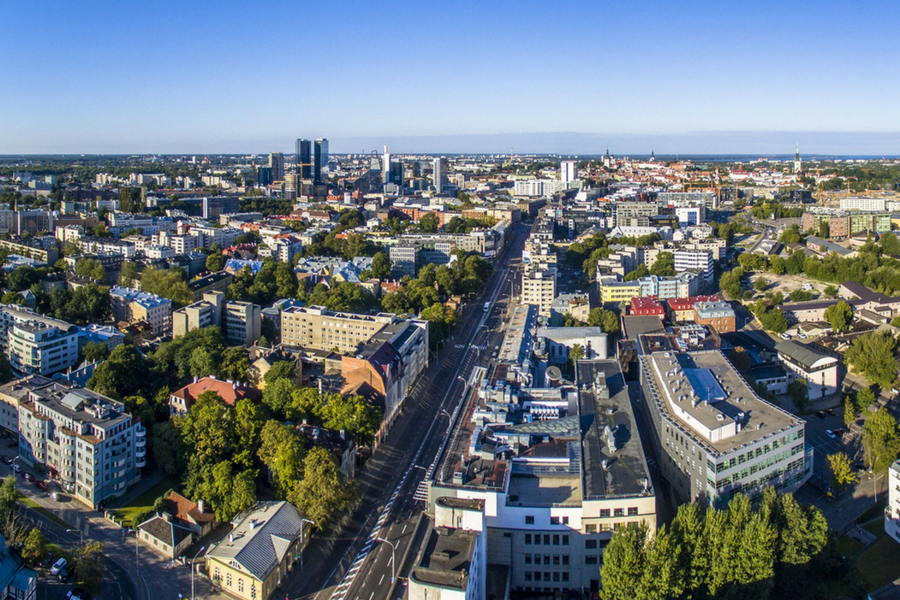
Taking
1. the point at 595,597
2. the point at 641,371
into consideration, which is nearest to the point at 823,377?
the point at 641,371

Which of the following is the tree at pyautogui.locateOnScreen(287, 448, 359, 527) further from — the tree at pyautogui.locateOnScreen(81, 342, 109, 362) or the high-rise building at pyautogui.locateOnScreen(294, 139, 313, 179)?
the high-rise building at pyautogui.locateOnScreen(294, 139, 313, 179)

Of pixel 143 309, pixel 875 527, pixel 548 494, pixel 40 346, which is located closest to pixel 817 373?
pixel 875 527

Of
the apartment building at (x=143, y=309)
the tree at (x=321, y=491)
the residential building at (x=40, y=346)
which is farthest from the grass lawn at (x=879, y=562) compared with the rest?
the apartment building at (x=143, y=309)

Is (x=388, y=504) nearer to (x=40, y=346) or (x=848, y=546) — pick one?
(x=848, y=546)

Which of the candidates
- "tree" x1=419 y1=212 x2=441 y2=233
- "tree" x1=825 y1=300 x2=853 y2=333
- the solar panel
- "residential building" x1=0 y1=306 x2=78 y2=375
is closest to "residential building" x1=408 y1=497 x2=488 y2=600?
the solar panel

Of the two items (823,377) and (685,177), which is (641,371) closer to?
(823,377)

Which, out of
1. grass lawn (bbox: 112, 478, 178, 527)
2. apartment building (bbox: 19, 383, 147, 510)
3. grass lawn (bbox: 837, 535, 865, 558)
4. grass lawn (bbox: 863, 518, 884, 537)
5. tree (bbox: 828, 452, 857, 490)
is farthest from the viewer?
tree (bbox: 828, 452, 857, 490)

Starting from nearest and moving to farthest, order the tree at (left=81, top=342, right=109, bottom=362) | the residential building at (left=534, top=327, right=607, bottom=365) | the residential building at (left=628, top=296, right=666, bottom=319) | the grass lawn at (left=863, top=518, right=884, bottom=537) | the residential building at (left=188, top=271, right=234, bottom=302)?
the grass lawn at (left=863, top=518, right=884, bottom=537), the tree at (left=81, top=342, right=109, bottom=362), the residential building at (left=534, top=327, right=607, bottom=365), the residential building at (left=628, top=296, right=666, bottom=319), the residential building at (left=188, top=271, right=234, bottom=302)
